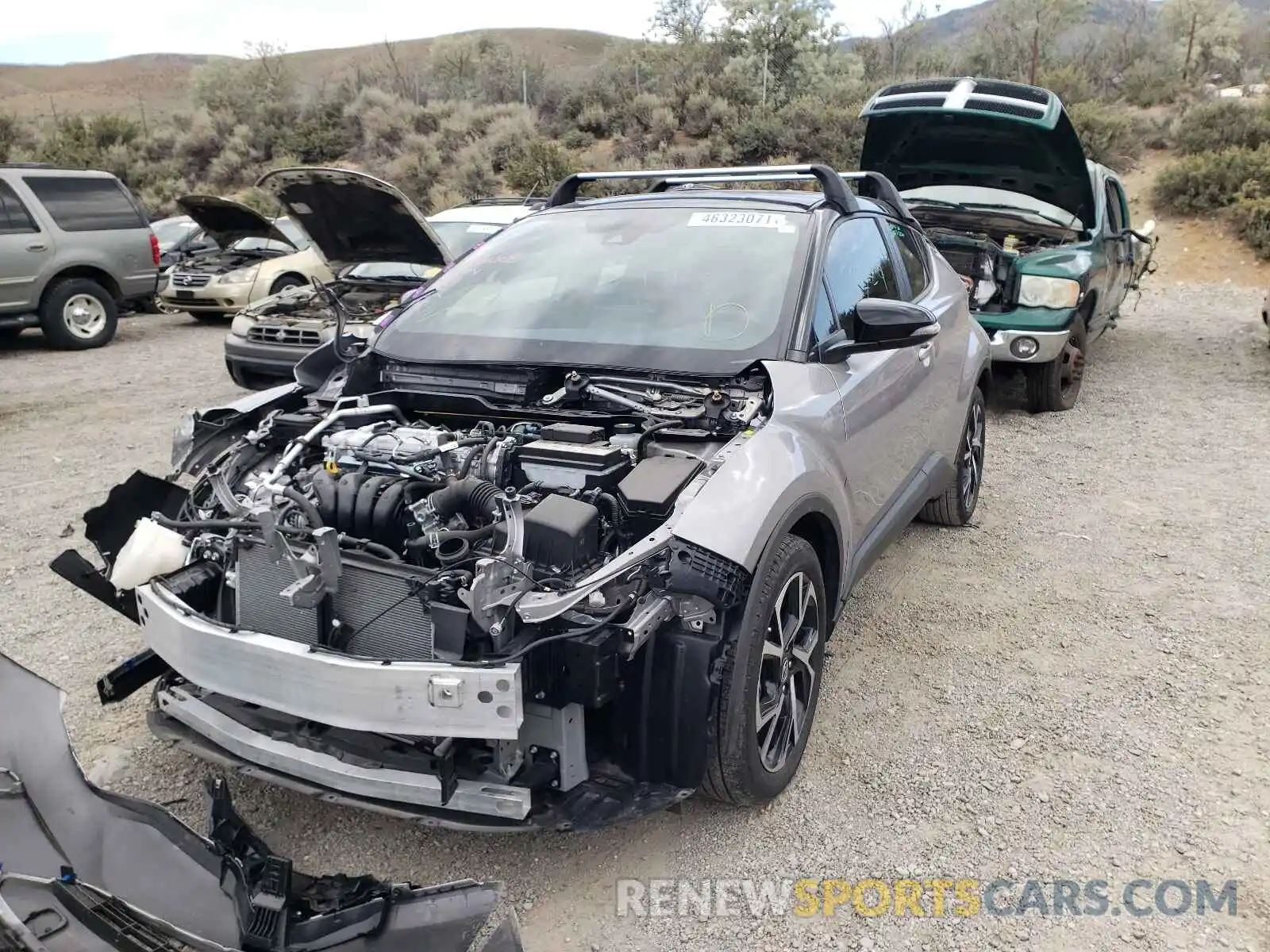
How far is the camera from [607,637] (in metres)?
2.37

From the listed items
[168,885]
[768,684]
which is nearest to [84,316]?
[168,885]

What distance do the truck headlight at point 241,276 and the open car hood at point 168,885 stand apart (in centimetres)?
1046

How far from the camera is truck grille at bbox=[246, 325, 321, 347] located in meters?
7.69

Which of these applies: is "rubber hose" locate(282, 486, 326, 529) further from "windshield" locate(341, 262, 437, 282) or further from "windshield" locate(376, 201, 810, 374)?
"windshield" locate(341, 262, 437, 282)

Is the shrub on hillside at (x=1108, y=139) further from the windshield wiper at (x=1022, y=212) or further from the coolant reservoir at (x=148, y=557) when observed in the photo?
the coolant reservoir at (x=148, y=557)

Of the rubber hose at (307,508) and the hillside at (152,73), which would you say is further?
the hillside at (152,73)

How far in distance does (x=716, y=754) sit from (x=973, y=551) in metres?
2.85

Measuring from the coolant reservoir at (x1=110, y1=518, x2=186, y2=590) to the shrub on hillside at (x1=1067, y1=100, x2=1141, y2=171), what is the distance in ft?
63.4

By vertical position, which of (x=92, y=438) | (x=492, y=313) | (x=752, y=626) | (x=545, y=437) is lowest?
(x=92, y=438)

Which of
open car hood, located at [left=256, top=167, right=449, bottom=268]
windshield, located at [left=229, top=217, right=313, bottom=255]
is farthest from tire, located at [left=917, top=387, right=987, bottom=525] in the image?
windshield, located at [left=229, top=217, right=313, bottom=255]

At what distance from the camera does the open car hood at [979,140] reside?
23.4ft

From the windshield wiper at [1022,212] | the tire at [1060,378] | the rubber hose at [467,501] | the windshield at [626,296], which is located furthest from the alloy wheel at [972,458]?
the windshield wiper at [1022,212]

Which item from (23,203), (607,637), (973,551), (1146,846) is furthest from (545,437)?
(23,203)

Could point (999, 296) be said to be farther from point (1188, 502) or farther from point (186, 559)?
point (186, 559)
